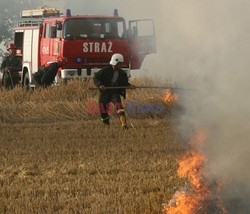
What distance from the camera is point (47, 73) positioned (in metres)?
20.2

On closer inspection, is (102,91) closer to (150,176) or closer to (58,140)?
(58,140)

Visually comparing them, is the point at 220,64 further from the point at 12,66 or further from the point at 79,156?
the point at 12,66

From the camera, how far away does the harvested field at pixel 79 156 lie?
796cm

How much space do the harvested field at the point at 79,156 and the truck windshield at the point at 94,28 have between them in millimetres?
1346

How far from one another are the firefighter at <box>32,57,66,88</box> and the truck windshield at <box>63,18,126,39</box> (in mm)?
756

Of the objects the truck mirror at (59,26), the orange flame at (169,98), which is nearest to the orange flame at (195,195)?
the orange flame at (169,98)

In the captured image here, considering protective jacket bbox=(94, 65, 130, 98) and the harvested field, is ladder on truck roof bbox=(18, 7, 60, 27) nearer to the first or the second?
the harvested field

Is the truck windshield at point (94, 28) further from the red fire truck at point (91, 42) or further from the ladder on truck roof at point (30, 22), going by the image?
the ladder on truck roof at point (30, 22)

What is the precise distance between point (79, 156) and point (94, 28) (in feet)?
30.2

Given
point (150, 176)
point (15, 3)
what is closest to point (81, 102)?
point (150, 176)

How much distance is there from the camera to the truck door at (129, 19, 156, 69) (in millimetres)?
18797

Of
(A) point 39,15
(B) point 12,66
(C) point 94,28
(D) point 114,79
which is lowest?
(B) point 12,66

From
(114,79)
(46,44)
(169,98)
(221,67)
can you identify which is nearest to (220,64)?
(221,67)

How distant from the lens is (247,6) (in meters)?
5.93
